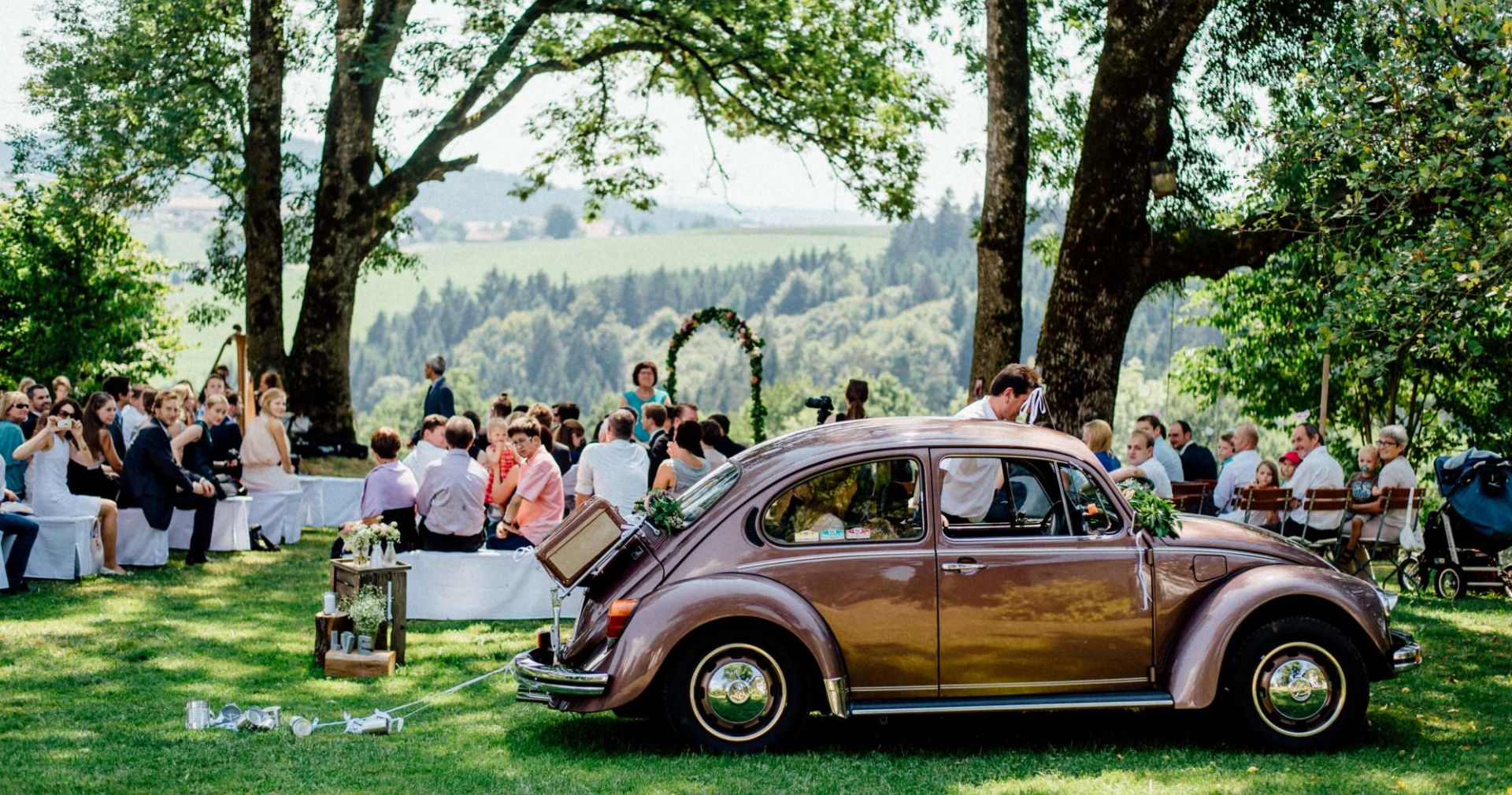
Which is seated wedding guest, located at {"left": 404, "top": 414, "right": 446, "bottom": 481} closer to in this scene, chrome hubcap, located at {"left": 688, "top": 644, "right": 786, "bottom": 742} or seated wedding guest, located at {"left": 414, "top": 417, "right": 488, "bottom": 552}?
seated wedding guest, located at {"left": 414, "top": 417, "right": 488, "bottom": 552}

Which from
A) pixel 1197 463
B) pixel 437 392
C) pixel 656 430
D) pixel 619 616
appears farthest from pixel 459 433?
pixel 1197 463

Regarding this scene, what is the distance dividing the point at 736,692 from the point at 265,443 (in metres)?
10.2

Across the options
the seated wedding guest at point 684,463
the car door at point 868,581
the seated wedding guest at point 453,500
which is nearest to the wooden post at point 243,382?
the seated wedding guest at point 453,500

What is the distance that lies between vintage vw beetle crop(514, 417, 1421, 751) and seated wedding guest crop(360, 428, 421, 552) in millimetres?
4506

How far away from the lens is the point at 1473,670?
399 inches

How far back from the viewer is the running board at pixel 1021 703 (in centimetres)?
739

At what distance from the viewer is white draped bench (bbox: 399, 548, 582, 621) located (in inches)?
464

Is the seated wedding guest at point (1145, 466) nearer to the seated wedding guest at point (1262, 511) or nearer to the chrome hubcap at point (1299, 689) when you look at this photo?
the seated wedding guest at point (1262, 511)

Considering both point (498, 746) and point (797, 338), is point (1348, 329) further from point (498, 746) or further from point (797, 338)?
point (797, 338)

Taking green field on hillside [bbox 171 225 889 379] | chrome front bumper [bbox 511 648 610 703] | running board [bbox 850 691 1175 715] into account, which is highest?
green field on hillside [bbox 171 225 889 379]

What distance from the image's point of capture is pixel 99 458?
14461mm

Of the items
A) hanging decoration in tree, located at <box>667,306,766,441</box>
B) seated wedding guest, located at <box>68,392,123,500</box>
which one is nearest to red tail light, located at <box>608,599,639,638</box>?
seated wedding guest, located at <box>68,392,123,500</box>

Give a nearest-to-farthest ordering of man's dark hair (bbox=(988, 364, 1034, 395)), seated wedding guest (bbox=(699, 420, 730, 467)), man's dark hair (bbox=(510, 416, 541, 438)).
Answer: man's dark hair (bbox=(988, 364, 1034, 395)), man's dark hair (bbox=(510, 416, 541, 438)), seated wedding guest (bbox=(699, 420, 730, 467))

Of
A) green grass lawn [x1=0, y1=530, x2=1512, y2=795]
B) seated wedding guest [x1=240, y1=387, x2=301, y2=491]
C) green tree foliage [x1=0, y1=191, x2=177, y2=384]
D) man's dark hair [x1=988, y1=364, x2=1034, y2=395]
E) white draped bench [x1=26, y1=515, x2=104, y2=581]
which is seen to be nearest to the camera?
green grass lawn [x1=0, y1=530, x2=1512, y2=795]
